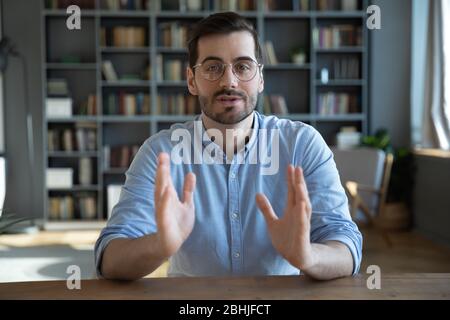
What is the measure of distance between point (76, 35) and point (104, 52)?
332 mm

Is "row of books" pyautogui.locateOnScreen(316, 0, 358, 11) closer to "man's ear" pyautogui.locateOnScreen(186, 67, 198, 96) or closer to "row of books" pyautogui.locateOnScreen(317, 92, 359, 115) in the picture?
"row of books" pyautogui.locateOnScreen(317, 92, 359, 115)

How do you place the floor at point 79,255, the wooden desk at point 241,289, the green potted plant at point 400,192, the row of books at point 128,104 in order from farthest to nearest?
the row of books at point 128,104 → the green potted plant at point 400,192 → the floor at point 79,255 → the wooden desk at point 241,289

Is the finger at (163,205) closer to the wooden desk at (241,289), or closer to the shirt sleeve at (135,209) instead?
the wooden desk at (241,289)

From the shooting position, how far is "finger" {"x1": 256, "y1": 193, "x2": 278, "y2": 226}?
0.92 m

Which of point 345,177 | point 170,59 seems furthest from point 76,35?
point 345,177

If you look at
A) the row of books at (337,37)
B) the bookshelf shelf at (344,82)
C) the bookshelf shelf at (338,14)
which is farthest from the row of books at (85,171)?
the bookshelf shelf at (338,14)

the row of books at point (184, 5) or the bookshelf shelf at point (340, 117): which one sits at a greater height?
the row of books at point (184, 5)

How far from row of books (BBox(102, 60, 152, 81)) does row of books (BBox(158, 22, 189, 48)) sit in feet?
1.00

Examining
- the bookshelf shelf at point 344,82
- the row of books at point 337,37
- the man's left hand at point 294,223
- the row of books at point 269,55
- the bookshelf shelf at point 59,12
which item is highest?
the bookshelf shelf at point 59,12

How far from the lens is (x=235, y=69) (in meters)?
1.33

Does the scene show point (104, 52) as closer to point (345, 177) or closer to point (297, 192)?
point (345, 177)

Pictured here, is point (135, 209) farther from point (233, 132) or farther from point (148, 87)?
point (148, 87)

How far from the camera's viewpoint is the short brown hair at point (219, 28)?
1335 mm

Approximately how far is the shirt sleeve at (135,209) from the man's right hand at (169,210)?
0.75 feet
